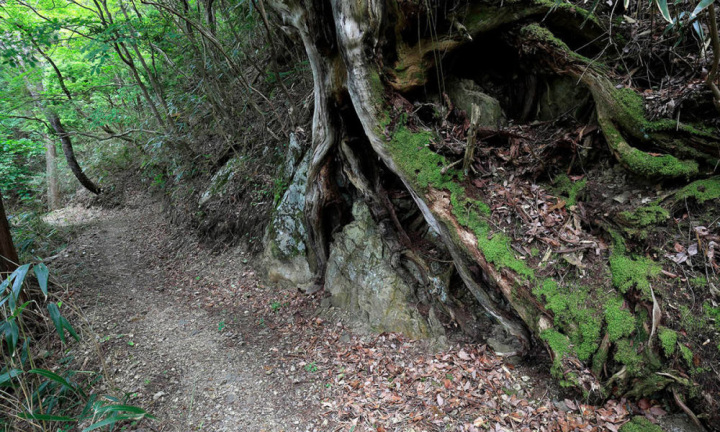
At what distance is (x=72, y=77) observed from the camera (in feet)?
30.2

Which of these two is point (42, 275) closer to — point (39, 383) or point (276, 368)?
point (276, 368)

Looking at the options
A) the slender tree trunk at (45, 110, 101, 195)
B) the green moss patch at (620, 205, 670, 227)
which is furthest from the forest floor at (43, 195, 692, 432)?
the slender tree trunk at (45, 110, 101, 195)

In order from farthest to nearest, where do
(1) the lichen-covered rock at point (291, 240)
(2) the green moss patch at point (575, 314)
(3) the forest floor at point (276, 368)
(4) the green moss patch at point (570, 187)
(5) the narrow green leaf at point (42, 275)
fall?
(1) the lichen-covered rock at point (291, 240) < (4) the green moss patch at point (570, 187) < (3) the forest floor at point (276, 368) < (2) the green moss patch at point (575, 314) < (5) the narrow green leaf at point (42, 275)

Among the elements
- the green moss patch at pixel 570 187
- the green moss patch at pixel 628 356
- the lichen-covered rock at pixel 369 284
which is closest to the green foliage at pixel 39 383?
the lichen-covered rock at pixel 369 284

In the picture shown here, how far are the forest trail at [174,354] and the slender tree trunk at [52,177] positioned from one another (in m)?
7.45

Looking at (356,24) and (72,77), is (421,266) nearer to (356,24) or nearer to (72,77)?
(356,24)

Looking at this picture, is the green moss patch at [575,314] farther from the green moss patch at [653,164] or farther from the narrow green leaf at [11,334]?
the narrow green leaf at [11,334]

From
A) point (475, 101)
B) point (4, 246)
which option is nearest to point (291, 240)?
point (475, 101)

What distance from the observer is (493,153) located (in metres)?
4.13

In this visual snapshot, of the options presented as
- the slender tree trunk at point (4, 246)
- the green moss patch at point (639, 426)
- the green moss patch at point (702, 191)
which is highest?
the slender tree trunk at point (4, 246)

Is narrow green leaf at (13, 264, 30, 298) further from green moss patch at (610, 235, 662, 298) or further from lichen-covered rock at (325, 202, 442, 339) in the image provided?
green moss patch at (610, 235, 662, 298)

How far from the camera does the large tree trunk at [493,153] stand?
288 cm

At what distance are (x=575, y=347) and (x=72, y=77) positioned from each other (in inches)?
Answer: 518

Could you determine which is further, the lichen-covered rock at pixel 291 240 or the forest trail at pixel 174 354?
the lichen-covered rock at pixel 291 240
